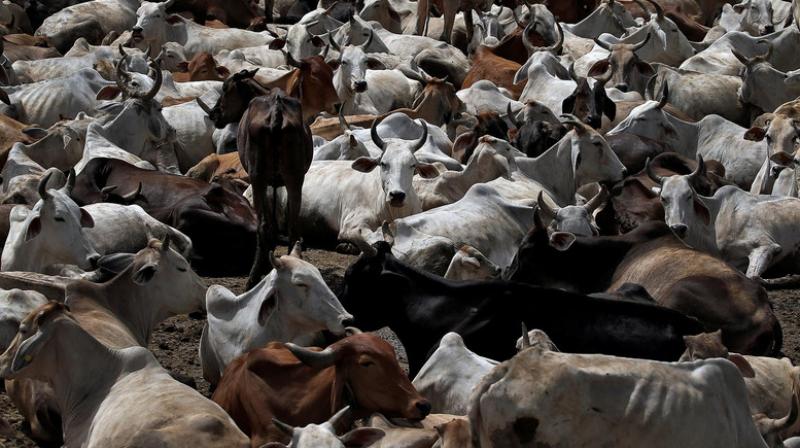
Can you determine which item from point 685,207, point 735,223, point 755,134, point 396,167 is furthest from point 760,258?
point 755,134

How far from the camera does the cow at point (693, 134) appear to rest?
640 inches

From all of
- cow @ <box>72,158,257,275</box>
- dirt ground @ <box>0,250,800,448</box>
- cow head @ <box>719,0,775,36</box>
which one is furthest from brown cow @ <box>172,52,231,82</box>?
cow head @ <box>719,0,775,36</box>

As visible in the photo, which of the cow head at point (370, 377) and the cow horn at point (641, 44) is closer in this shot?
the cow head at point (370, 377)

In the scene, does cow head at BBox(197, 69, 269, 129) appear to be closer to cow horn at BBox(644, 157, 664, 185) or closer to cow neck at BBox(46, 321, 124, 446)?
cow horn at BBox(644, 157, 664, 185)

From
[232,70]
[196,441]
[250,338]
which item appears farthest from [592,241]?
[232,70]

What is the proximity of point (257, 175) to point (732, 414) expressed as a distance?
20.0 ft

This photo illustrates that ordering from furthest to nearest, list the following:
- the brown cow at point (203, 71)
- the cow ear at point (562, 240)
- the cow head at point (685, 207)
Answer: the brown cow at point (203, 71), the cow head at point (685, 207), the cow ear at point (562, 240)

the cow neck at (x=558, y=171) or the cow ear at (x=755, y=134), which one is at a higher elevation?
the cow neck at (x=558, y=171)

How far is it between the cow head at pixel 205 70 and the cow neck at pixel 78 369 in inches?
455

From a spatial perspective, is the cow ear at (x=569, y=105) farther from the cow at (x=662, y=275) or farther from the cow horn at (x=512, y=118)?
the cow at (x=662, y=275)

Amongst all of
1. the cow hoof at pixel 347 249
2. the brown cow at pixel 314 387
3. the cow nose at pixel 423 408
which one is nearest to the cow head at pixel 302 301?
the brown cow at pixel 314 387

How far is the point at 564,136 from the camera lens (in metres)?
15.0

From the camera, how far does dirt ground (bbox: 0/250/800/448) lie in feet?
31.5

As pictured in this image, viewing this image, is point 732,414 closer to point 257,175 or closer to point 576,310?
point 576,310
